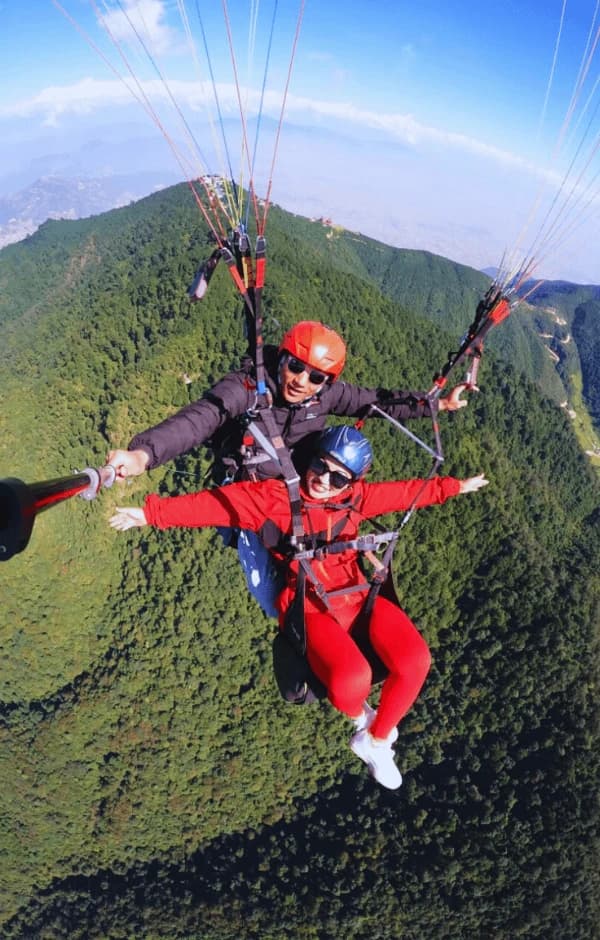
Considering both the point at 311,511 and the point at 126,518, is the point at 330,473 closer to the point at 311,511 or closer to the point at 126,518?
the point at 311,511

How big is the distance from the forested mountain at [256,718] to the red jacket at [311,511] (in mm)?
26319

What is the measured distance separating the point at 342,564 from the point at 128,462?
2.25 metres

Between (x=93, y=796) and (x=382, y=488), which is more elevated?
(x=382, y=488)

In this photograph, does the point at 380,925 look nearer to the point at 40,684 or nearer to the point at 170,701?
the point at 170,701

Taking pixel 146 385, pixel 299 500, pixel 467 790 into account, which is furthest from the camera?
pixel 146 385

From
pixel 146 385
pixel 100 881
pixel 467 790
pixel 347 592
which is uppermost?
pixel 347 592

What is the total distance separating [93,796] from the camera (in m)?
33.5

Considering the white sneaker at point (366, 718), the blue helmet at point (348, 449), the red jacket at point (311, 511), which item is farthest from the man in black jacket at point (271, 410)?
the white sneaker at point (366, 718)

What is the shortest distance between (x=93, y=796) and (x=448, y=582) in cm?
2647

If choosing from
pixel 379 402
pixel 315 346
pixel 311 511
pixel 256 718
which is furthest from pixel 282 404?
pixel 256 718

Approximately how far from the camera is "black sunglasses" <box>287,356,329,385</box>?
15.0 ft

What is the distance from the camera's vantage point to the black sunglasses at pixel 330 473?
4434 mm

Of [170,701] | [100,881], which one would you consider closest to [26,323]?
[170,701]

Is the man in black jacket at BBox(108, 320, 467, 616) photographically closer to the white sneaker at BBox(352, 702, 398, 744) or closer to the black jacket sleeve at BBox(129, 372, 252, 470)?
the black jacket sleeve at BBox(129, 372, 252, 470)
